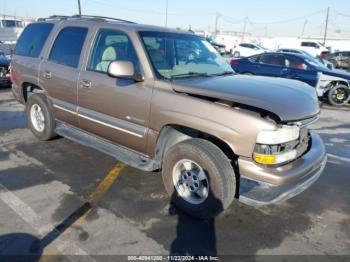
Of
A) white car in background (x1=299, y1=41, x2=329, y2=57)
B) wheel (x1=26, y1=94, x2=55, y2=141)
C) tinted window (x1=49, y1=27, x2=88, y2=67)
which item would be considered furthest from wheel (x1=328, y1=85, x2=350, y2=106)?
white car in background (x1=299, y1=41, x2=329, y2=57)

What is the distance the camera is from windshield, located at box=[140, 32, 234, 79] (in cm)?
389

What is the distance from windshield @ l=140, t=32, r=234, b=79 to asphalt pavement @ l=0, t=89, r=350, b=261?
1.51m

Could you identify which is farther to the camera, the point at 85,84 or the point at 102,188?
the point at 85,84

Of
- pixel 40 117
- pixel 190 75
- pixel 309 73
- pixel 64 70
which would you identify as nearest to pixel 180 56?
pixel 190 75

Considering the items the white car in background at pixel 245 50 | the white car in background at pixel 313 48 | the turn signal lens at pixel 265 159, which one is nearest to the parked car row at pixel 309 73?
the turn signal lens at pixel 265 159

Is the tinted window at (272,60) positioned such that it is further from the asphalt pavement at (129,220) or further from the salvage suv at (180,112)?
the salvage suv at (180,112)

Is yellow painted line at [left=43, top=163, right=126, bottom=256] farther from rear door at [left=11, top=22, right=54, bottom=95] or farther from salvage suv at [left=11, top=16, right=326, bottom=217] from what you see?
rear door at [left=11, top=22, right=54, bottom=95]

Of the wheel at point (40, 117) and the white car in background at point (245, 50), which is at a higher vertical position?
the wheel at point (40, 117)

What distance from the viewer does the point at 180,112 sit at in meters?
3.41

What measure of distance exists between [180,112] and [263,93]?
865mm

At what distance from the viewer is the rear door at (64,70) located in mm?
4574

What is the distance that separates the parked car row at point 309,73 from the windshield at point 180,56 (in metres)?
6.90

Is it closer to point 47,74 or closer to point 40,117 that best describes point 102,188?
point 47,74

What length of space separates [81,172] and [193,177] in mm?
1828
